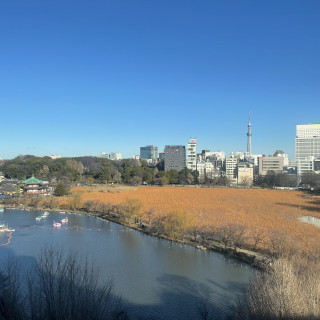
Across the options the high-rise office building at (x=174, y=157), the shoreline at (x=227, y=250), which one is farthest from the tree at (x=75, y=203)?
Result: the high-rise office building at (x=174, y=157)

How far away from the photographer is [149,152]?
70375 mm

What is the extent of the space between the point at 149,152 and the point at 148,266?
63602mm

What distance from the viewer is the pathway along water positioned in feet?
17.1

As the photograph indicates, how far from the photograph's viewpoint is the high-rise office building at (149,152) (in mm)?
69562

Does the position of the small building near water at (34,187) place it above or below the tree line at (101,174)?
below

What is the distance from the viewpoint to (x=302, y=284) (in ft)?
12.9

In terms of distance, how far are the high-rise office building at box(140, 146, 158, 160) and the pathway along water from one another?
58435 millimetres

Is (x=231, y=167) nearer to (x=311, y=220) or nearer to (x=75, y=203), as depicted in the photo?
(x=311, y=220)

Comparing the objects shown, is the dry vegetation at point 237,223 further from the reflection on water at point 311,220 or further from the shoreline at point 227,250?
the reflection on water at point 311,220

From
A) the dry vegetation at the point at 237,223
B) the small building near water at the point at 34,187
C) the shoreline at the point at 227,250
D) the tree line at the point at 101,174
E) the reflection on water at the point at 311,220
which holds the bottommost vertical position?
the shoreline at the point at 227,250

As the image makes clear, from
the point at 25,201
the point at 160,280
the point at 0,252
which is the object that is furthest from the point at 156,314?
the point at 25,201

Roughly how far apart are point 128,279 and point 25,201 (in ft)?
36.6

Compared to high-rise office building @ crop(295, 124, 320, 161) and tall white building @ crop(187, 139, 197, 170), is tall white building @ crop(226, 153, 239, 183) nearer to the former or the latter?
tall white building @ crop(187, 139, 197, 170)

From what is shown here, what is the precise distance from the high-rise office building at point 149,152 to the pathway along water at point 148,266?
5843 cm
